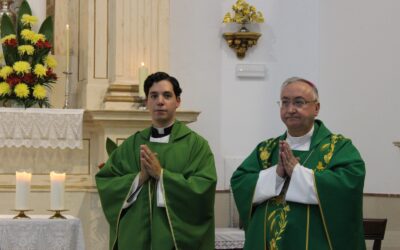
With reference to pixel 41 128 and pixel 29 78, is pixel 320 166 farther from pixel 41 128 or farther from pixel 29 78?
pixel 29 78

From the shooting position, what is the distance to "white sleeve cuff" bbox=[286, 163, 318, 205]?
15.7 feet

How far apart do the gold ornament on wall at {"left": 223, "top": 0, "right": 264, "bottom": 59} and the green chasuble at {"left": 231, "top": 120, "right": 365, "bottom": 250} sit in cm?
366

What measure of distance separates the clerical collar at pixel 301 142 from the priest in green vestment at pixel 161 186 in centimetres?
59

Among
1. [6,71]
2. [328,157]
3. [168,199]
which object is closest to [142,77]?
[6,71]

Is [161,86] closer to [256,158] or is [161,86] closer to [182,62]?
[256,158]

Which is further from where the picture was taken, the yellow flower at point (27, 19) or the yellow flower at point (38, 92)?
the yellow flower at point (27, 19)

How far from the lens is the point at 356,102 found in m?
8.37

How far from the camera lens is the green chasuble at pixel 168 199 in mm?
5355

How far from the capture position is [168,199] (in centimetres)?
536

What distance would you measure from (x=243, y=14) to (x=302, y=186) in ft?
13.5

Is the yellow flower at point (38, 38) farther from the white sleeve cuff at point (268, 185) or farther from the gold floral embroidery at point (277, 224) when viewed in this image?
the gold floral embroidery at point (277, 224)

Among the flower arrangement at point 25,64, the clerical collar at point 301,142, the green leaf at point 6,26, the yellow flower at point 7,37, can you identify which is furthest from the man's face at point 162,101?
the green leaf at point 6,26

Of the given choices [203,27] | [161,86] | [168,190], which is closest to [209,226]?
[168,190]

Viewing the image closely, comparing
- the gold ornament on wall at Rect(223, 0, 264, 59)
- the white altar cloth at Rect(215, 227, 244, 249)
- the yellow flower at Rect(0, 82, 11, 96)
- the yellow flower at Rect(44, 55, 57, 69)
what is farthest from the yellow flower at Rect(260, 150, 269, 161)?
the gold ornament on wall at Rect(223, 0, 264, 59)
